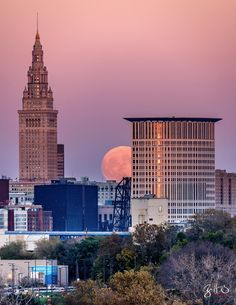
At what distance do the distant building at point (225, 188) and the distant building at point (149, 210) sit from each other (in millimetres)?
35141

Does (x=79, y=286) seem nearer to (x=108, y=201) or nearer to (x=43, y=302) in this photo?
(x=43, y=302)

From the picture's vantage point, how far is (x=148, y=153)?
513 ft

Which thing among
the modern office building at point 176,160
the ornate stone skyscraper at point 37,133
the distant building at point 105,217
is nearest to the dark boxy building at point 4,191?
the distant building at point 105,217

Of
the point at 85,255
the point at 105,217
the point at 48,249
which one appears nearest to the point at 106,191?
the point at 105,217

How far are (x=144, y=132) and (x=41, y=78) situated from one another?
Answer: 125ft

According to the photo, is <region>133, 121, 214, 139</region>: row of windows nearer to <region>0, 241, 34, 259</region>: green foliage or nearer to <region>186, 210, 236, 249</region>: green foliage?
<region>0, 241, 34, 259</region>: green foliage

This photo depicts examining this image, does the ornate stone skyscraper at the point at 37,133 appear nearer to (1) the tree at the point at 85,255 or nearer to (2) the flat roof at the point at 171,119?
(2) the flat roof at the point at 171,119

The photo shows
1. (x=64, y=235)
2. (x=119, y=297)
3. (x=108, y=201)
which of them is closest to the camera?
(x=119, y=297)

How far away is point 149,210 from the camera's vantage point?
130000 mm

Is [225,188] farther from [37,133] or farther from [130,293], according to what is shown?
[130,293]

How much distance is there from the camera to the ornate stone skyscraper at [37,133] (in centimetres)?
19362

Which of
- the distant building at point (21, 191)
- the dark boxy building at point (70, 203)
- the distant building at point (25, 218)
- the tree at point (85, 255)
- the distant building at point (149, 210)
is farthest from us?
the distant building at point (21, 191)

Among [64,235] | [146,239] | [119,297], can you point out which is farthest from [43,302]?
[64,235]

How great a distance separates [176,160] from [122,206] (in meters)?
9.87
